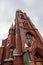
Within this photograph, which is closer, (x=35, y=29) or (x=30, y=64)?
(x=30, y=64)

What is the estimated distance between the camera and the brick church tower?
25305 millimetres

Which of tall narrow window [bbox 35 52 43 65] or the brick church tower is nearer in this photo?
the brick church tower

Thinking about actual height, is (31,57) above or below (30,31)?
below

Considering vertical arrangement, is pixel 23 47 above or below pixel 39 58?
above

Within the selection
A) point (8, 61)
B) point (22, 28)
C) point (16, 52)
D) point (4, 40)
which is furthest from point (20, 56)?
point (4, 40)

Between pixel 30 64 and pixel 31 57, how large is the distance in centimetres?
148

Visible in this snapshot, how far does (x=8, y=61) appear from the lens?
28.3m

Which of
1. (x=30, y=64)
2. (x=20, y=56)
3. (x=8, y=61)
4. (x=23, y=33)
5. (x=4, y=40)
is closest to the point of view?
(x=30, y=64)

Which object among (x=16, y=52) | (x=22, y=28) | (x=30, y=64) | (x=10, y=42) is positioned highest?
(x=22, y=28)

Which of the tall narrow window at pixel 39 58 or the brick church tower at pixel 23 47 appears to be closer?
the brick church tower at pixel 23 47

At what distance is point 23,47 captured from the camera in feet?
87.6

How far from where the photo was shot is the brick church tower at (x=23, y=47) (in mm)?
25305

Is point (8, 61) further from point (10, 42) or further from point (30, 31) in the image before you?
point (30, 31)

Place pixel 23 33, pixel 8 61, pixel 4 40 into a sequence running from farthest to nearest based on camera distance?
1. pixel 4 40
2. pixel 23 33
3. pixel 8 61
